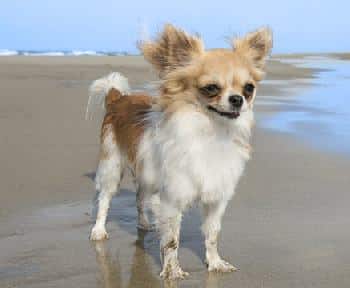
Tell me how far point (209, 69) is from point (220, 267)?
52.3 inches

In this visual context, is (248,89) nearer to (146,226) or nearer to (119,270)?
(119,270)

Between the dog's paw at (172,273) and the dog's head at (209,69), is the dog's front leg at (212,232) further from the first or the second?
the dog's head at (209,69)

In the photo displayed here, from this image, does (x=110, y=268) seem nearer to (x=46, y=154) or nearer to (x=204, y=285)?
(x=204, y=285)

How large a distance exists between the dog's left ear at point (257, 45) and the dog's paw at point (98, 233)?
5.80ft

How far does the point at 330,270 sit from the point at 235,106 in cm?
131

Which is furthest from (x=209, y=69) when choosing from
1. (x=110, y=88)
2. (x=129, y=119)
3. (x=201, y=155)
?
(x=110, y=88)

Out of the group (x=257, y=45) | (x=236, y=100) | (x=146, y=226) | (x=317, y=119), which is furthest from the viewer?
(x=317, y=119)

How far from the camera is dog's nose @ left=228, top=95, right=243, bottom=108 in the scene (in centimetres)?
374

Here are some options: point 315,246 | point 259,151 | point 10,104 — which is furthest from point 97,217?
point 10,104

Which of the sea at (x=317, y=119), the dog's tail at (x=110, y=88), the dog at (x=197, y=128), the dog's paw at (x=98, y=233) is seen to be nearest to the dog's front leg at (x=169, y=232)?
the dog at (x=197, y=128)

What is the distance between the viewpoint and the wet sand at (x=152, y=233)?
13.3 feet

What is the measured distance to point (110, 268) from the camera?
164 inches

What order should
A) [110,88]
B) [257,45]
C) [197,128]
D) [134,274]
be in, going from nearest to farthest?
[197,128]
[134,274]
[257,45]
[110,88]

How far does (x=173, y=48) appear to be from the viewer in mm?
4246
